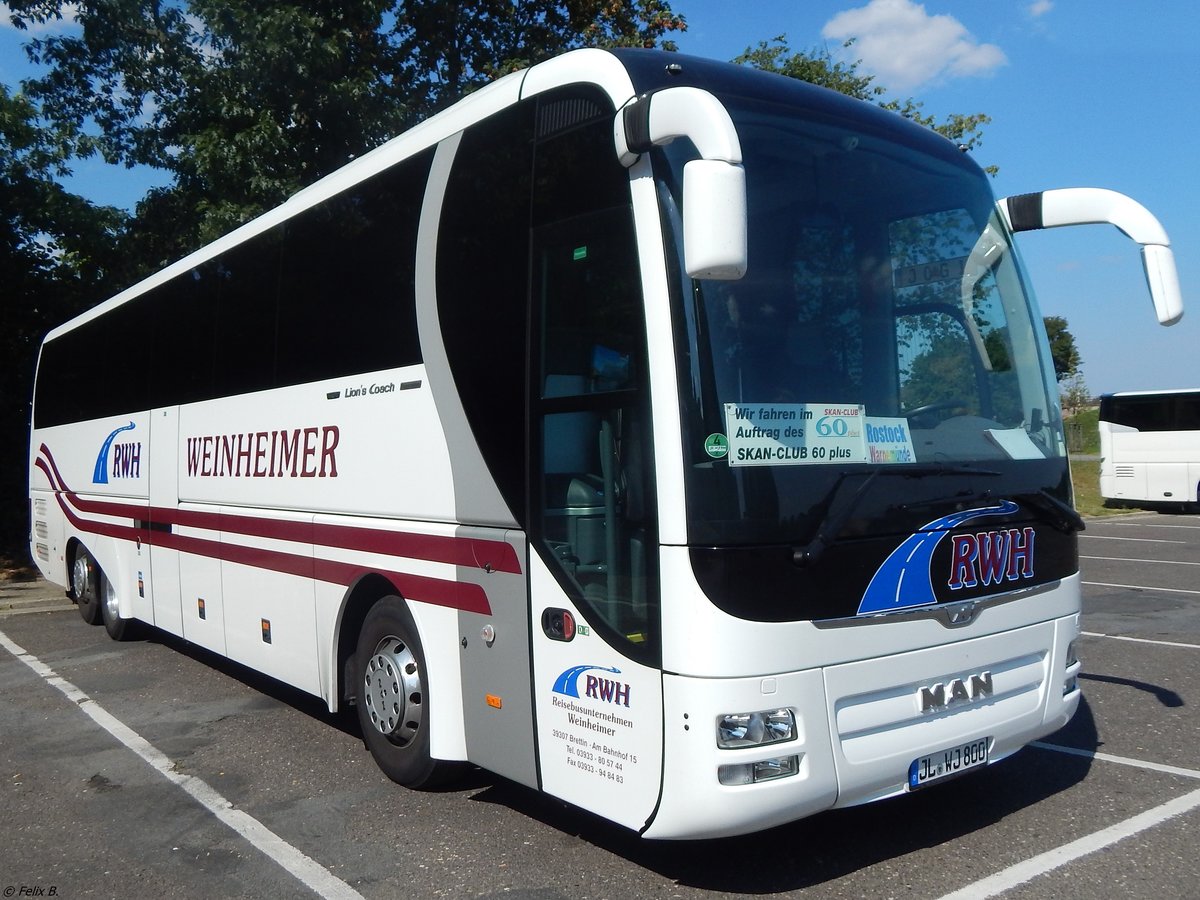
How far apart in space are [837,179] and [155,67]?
1500 centimetres

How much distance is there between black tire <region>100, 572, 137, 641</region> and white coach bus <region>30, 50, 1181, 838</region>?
526 centimetres

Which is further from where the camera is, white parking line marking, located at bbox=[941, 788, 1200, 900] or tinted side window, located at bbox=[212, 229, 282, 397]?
tinted side window, located at bbox=[212, 229, 282, 397]

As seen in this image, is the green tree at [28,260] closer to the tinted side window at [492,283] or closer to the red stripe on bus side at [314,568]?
the red stripe on bus side at [314,568]

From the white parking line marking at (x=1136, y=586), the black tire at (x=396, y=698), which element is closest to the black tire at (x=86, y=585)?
the black tire at (x=396, y=698)

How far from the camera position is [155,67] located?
1648 cm

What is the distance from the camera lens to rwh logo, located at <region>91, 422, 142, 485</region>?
32.0ft

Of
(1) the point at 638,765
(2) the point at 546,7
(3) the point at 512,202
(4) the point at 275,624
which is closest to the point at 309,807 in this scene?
(4) the point at 275,624

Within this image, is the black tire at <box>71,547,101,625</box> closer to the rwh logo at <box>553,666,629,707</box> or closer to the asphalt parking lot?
the asphalt parking lot

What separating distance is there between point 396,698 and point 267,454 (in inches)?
88.2

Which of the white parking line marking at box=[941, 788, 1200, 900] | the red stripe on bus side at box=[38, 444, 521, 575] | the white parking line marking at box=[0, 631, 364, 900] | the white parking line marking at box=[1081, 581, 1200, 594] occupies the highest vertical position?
the red stripe on bus side at box=[38, 444, 521, 575]

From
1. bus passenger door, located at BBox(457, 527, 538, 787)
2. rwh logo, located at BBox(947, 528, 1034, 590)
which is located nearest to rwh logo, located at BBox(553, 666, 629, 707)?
bus passenger door, located at BBox(457, 527, 538, 787)

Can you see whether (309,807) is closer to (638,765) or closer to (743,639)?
(638,765)

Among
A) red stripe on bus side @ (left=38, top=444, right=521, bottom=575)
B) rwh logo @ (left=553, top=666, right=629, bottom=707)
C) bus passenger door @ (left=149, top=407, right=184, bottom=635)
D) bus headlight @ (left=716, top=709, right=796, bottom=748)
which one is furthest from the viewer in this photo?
bus passenger door @ (left=149, top=407, right=184, bottom=635)

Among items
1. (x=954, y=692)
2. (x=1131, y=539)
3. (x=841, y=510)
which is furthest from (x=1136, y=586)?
(x=841, y=510)
